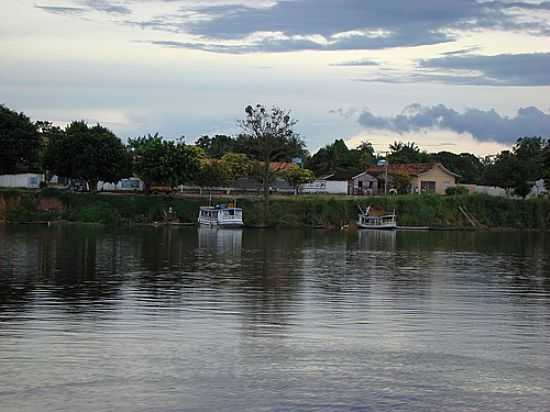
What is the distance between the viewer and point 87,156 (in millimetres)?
90875

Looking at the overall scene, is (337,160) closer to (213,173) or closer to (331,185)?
(331,185)

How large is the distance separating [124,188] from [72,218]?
2134cm

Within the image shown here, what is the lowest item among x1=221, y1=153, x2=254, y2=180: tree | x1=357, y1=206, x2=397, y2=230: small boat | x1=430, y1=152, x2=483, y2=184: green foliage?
x1=357, y1=206, x2=397, y2=230: small boat

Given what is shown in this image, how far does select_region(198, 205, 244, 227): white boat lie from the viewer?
293 ft

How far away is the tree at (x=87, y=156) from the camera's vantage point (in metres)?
91.4

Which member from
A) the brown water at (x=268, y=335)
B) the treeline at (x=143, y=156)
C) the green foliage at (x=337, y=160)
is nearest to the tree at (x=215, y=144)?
the green foliage at (x=337, y=160)

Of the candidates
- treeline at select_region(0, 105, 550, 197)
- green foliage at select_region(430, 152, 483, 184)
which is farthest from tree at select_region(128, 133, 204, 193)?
green foliage at select_region(430, 152, 483, 184)

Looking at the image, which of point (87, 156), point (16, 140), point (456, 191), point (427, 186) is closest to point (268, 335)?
point (87, 156)

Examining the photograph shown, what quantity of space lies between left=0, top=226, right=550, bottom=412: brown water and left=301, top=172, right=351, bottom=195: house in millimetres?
68960

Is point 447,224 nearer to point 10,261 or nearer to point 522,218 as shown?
point 522,218

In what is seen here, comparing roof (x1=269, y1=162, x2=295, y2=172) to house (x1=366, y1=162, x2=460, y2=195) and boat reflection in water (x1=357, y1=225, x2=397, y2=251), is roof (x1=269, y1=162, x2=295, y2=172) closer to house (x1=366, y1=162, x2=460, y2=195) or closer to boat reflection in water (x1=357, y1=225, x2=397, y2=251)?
house (x1=366, y1=162, x2=460, y2=195)

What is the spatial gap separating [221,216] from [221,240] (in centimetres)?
2160

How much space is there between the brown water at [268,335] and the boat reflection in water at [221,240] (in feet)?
27.4

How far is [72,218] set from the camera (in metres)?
88.8
